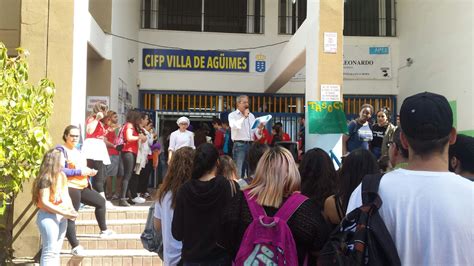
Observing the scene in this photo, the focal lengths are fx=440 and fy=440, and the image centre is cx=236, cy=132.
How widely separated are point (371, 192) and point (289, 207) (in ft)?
2.62

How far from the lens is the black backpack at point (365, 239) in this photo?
151 centimetres

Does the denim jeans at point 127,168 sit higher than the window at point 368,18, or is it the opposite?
the window at point 368,18

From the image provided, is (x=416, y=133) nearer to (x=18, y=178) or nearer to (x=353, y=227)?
(x=353, y=227)

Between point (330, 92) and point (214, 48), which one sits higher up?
point (214, 48)

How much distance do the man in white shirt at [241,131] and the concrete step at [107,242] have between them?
2073 mm

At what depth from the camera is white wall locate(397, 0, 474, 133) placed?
955 centimetres

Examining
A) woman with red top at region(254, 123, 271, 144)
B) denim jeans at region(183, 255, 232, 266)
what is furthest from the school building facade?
denim jeans at region(183, 255, 232, 266)

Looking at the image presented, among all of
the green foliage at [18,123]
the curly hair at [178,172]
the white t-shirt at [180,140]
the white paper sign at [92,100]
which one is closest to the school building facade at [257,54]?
the white paper sign at [92,100]

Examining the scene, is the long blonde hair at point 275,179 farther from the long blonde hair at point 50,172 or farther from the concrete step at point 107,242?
the concrete step at point 107,242

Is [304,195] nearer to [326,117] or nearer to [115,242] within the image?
[115,242]

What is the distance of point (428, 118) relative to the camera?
5.24ft

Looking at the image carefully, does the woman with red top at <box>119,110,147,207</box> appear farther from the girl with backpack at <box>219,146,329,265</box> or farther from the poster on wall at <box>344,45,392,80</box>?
the poster on wall at <box>344,45,392,80</box>

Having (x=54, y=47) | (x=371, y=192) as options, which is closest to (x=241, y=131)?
(x=54, y=47)

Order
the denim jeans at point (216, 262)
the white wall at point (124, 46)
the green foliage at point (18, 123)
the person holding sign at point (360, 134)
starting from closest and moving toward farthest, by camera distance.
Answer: the denim jeans at point (216, 262) < the green foliage at point (18, 123) < the person holding sign at point (360, 134) < the white wall at point (124, 46)
